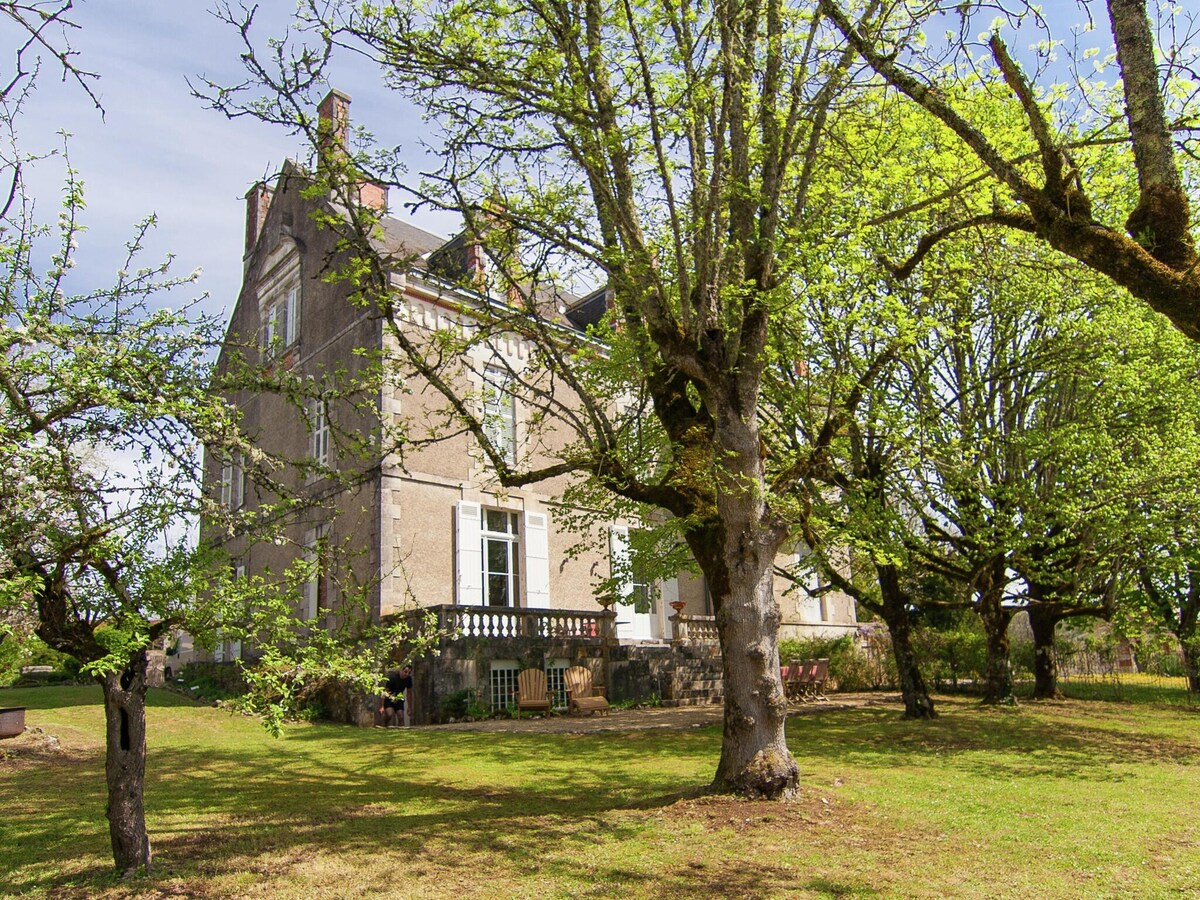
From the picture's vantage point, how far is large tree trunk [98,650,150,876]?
17.3 feet

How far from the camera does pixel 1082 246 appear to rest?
14.0 feet

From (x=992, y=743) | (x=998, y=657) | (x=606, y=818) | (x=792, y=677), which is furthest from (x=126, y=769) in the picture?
(x=998, y=657)

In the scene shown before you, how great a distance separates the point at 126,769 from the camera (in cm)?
530

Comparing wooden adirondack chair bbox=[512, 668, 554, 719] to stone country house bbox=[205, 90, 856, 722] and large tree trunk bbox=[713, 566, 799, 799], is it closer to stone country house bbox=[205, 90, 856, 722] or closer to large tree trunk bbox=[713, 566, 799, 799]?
stone country house bbox=[205, 90, 856, 722]

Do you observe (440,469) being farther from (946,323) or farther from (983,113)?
(983,113)

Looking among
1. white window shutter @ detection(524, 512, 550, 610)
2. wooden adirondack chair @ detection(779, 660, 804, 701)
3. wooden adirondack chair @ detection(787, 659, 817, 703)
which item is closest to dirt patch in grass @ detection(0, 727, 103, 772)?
white window shutter @ detection(524, 512, 550, 610)

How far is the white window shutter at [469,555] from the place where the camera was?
16.9 m

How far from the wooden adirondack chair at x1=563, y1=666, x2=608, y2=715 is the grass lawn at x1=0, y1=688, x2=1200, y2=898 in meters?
3.40

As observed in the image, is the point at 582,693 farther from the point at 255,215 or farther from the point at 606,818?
the point at 255,215

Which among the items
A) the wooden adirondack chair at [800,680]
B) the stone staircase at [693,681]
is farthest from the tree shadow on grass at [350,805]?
the wooden adirondack chair at [800,680]

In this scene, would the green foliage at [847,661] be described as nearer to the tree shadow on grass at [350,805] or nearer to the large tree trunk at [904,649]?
the large tree trunk at [904,649]

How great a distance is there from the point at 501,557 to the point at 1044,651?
35.8 ft

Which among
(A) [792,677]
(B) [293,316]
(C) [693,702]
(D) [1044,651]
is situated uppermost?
(B) [293,316]

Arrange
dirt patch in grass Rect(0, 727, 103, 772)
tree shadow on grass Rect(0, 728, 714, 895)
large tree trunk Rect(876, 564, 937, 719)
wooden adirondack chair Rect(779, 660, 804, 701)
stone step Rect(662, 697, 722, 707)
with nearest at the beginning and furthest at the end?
tree shadow on grass Rect(0, 728, 714, 895), dirt patch in grass Rect(0, 727, 103, 772), large tree trunk Rect(876, 564, 937, 719), stone step Rect(662, 697, 722, 707), wooden adirondack chair Rect(779, 660, 804, 701)
